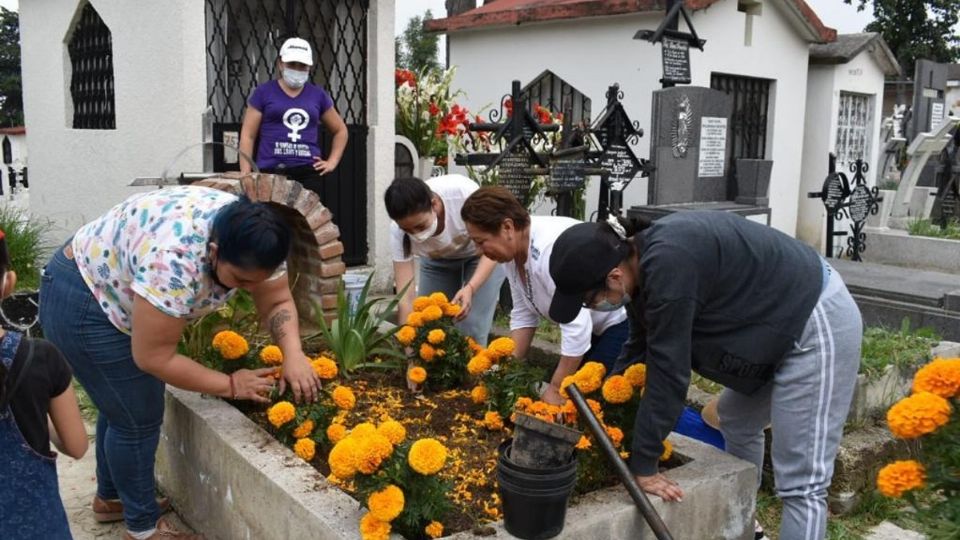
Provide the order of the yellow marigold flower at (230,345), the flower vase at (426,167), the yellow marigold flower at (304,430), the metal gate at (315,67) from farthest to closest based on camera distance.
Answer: the flower vase at (426,167), the metal gate at (315,67), the yellow marigold flower at (230,345), the yellow marigold flower at (304,430)

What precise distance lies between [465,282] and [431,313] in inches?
27.0

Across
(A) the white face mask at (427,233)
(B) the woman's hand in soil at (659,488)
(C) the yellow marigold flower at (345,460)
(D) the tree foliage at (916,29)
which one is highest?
(D) the tree foliage at (916,29)

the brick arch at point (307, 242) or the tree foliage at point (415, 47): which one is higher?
the tree foliage at point (415, 47)

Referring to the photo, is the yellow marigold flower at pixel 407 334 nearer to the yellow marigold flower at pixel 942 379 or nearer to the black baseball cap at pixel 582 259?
the black baseball cap at pixel 582 259

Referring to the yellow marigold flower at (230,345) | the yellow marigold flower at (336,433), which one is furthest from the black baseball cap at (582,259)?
the yellow marigold flower at (230,345)

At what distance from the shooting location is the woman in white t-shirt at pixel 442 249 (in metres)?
3.73

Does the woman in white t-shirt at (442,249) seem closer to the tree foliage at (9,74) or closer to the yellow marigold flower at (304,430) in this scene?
the yellow marigold flower at (304,430)

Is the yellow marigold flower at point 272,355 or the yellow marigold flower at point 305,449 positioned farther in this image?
the yellow marigold flower at point 272,355

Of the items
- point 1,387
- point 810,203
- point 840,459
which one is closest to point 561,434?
point 1,387

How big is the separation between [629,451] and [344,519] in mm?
995

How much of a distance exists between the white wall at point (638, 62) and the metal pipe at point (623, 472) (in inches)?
298

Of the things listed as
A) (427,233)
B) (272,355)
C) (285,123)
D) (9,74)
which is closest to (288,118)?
(285,123)

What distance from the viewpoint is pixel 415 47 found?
4412cm

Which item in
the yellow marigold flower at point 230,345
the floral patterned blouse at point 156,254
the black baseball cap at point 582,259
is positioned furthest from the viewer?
the yellow marigold flower at point 230,345
